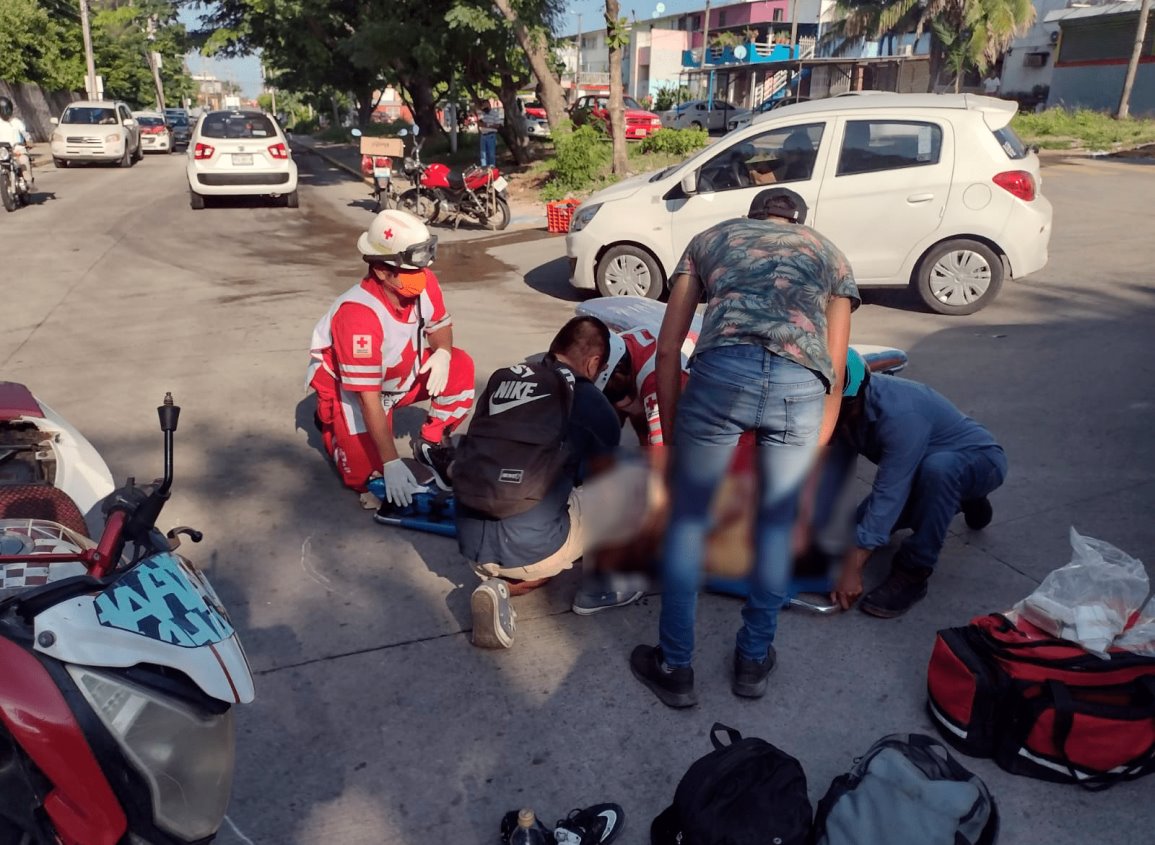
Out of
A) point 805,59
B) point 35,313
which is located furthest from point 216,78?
point 35,313

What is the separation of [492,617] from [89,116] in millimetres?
26414

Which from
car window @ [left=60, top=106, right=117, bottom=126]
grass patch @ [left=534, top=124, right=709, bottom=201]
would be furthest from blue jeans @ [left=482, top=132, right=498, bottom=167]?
car window @ [left=60, top=106, right=117, bottom=126]

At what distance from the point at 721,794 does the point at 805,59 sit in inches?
1728

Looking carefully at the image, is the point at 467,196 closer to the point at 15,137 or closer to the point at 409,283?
the point at 15,137

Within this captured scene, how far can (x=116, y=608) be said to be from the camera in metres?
1.84

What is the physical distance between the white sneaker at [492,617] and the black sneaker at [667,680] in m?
0.52

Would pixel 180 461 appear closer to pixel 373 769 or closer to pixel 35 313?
pixel 373 769

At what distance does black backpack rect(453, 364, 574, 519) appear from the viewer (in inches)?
134

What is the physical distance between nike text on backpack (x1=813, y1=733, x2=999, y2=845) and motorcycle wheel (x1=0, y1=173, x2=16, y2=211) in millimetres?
16342

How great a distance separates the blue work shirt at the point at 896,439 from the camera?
353 cm

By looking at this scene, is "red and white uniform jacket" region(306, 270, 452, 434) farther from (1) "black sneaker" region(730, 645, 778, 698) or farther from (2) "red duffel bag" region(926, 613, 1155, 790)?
(2) "red duffel bag" region(926, 613, 1155, 790)

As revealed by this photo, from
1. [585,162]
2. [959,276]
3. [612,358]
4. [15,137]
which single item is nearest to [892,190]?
[959,276]

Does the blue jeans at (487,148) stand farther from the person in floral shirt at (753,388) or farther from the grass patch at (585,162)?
the person in floral shirt at (753,388)

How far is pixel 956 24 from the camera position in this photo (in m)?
34.7
